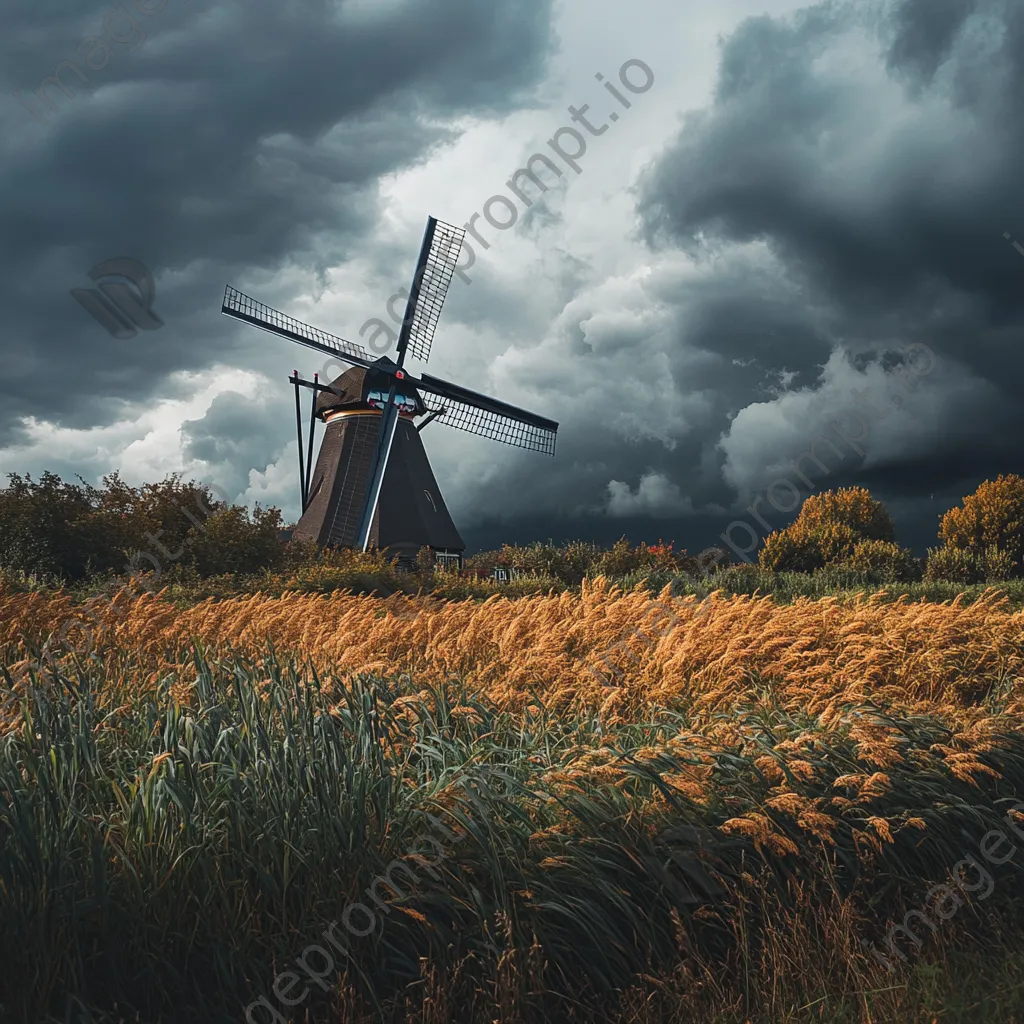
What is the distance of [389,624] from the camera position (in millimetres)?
8172

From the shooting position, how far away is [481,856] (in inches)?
143

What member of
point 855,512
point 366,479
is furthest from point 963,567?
point 366,479

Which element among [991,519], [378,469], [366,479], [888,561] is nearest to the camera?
[888,561]

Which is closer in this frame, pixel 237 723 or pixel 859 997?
pixel 859 997

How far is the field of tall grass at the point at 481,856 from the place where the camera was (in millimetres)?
3252

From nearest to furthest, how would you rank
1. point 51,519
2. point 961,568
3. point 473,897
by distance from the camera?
point 473,897 < point 51,519 < point 961,568

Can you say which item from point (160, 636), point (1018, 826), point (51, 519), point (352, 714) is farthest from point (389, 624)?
point (51, 519)

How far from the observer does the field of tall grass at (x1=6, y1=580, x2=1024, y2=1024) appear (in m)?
3.25

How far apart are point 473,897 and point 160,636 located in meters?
5.37

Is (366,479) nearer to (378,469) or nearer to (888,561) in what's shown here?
(378,469)

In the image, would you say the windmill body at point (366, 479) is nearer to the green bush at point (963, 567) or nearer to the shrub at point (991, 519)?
the green bush at point (963, 567)

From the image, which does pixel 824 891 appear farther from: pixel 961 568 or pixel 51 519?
pixel 961 568

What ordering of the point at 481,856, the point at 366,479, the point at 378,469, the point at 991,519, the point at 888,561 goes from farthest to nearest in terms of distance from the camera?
1. the point at 991,519
2. the point at 366,479
3. the point at 378,469
4. the point at 888,561
5. the point at 481,856

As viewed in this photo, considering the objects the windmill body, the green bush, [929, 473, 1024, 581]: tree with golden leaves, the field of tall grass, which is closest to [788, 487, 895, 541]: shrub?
[929, 473, 1024, 581]: tree with golden leaves
